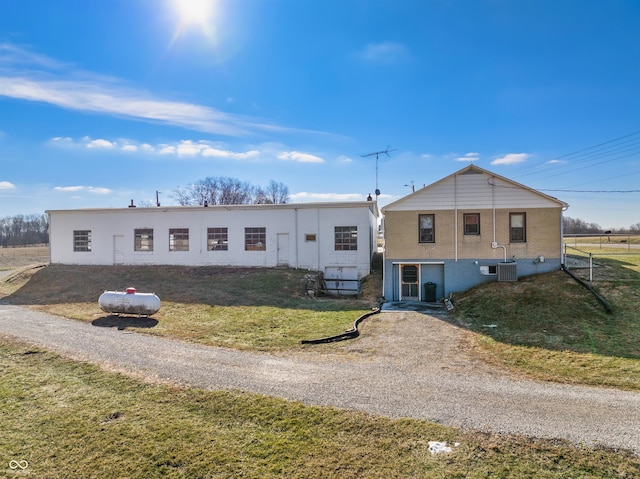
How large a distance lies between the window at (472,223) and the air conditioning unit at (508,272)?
6.16 feet

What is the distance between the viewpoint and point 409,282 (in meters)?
18.5

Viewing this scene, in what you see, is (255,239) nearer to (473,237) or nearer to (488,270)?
(473,237)

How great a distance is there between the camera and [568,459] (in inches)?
198

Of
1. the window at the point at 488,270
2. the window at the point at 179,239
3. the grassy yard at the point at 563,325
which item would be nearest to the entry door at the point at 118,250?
the window at the point at 179,239

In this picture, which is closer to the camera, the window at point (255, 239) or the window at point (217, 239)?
the window at point (255, 239)

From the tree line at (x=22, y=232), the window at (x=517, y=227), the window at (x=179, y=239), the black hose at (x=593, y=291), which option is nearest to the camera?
the black hose at (x=593, y=291)

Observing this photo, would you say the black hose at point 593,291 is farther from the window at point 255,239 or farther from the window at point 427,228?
the window at point 255,239

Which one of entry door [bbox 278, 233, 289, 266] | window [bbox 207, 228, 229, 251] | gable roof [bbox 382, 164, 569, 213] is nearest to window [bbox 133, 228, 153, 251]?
window [bbox 207, 228, 229, 251]

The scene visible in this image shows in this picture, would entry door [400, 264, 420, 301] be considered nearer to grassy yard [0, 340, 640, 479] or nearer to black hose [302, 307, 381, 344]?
black hose [302, 307, 381, 344]

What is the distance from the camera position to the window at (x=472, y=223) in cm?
1778

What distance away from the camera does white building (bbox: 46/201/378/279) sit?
22.1 metres

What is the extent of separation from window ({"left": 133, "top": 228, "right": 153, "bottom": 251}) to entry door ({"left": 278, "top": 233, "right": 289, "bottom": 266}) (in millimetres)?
8814

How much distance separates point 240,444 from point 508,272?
1521 centimetres

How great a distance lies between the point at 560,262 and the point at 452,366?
11.5m
